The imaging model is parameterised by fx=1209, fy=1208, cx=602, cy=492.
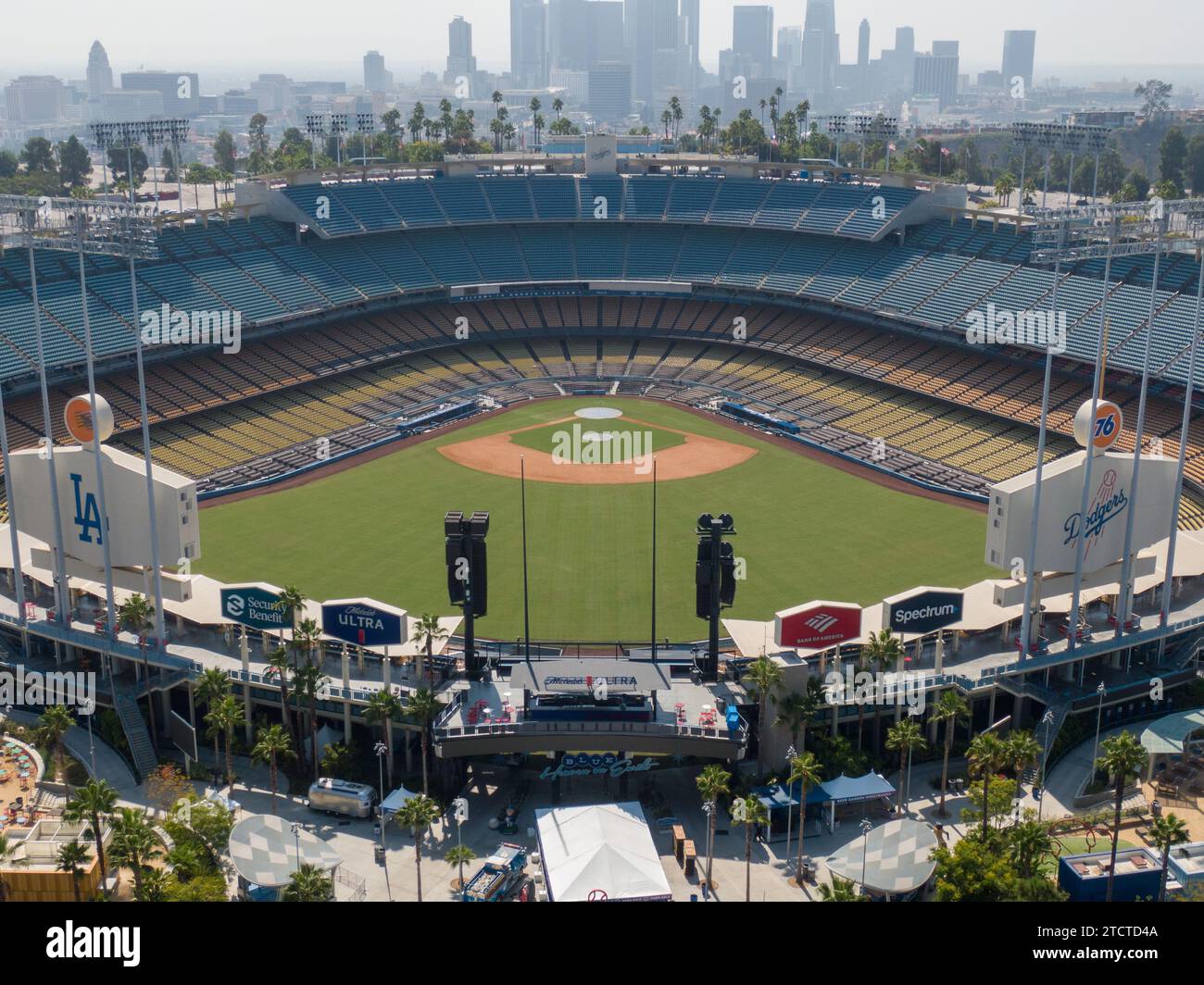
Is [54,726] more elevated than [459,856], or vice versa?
[54,726]

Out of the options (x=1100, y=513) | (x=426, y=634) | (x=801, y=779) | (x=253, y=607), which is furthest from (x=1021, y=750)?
(x=253, y=607)

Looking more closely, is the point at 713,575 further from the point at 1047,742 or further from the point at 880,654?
the point at 1047,742

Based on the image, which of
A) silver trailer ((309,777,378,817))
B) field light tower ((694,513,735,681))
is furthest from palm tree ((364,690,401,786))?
field light tower ((694,513,735,681))

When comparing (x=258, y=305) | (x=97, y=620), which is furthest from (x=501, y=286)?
(x=97, y=620)

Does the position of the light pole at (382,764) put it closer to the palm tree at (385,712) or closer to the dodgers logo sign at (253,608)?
the palm tree at (385,712)

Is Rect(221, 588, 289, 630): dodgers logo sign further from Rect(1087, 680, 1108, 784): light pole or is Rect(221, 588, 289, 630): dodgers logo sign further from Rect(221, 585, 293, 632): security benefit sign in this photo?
Rect(1087, 680, 1108, 784): light pole

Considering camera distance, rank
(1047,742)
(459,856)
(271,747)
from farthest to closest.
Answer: (1047,742) < (271,747) < (459,856)

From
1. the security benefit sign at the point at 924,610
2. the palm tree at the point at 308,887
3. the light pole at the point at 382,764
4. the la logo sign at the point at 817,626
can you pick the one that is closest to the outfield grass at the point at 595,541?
the la logo sign at the point at 817,626
